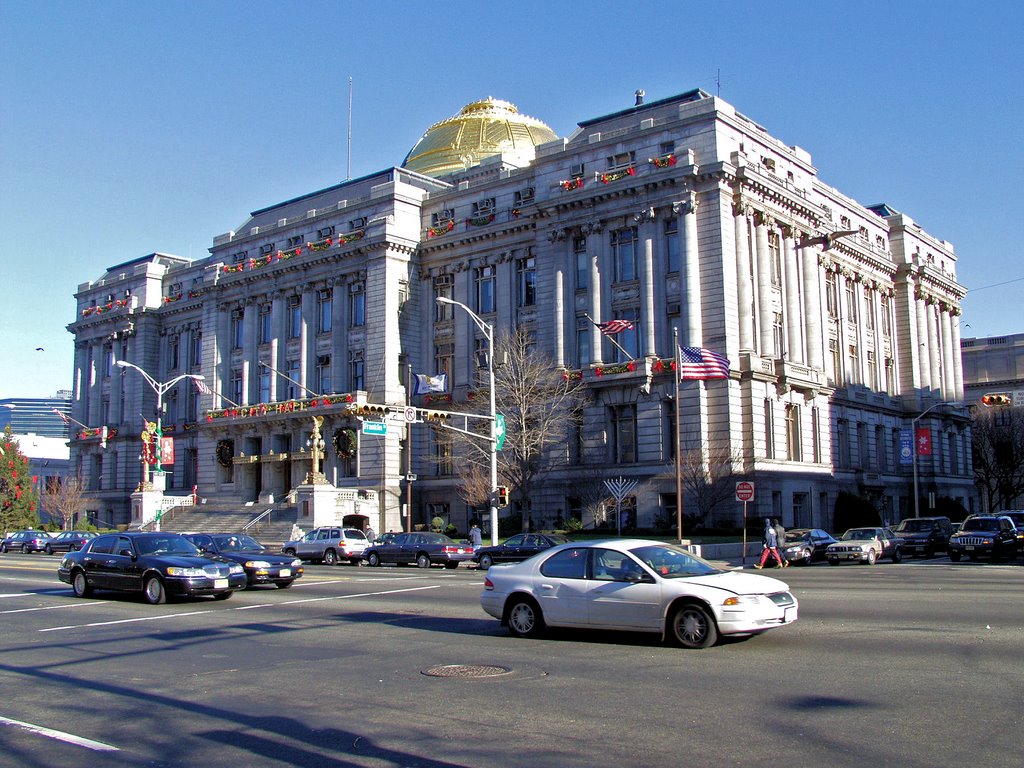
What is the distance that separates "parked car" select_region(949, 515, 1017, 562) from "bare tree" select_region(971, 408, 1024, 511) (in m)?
49.2

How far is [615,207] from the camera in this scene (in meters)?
55.8

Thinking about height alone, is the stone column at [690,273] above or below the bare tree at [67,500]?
above

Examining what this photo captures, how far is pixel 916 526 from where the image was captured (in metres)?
43.6

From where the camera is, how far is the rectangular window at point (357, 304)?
67387 mm

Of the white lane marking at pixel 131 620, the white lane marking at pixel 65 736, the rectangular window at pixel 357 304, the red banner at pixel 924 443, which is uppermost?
the rectangular window at pixel 357 304

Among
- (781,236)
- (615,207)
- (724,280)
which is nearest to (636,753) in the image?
(724,280)

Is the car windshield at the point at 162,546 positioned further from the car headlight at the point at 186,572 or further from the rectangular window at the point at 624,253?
the rectangular window at the point at 624,253

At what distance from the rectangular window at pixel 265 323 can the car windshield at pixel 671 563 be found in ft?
207

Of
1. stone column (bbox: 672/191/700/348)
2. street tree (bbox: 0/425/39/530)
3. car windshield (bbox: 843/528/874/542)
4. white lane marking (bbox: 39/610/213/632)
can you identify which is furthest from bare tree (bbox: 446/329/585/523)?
street tree (bbox: 0/425/39/530)

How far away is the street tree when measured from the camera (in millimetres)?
72938

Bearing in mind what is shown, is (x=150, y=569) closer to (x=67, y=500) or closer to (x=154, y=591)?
(x=154, y=591)

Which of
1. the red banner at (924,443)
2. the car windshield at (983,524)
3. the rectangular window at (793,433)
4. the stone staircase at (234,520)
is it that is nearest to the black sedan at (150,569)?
the car windshield at (983,524)

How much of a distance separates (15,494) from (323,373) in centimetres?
2556

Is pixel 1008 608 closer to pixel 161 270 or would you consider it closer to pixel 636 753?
pixel 636 753
